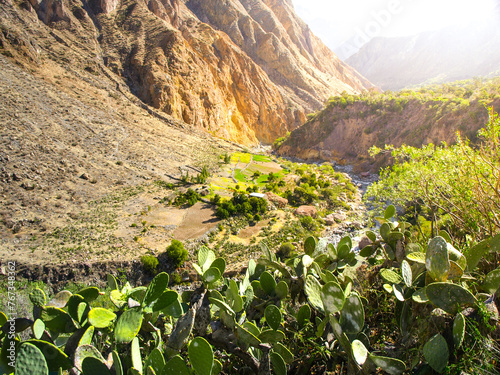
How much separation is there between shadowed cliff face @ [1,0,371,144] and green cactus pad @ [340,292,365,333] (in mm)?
50031

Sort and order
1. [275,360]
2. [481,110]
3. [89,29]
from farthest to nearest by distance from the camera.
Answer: [89,29]
[481,110]
[275,360]

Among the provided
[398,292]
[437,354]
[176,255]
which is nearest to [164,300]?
[437,354]

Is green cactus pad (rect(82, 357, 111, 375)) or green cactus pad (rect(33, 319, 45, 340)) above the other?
green cactus pad (rect(82, 357, 111, 375))

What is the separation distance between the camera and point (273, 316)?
243 centimetres

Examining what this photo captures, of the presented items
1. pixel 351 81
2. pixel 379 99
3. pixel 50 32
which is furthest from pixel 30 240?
pixel 351 81

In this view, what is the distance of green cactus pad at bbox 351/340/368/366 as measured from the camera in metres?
1.88

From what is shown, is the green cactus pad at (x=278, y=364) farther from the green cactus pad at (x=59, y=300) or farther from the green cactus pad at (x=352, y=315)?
the green cactus pad at (x=59, y=300)

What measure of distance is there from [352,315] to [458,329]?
753 mm

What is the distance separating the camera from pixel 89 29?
5156cm

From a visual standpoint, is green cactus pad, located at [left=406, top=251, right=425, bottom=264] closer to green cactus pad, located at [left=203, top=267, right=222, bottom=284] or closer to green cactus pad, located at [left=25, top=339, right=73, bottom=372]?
green cactus pad, located at [left=203, top=267, right=222, bottom=284]

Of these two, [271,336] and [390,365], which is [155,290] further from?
[390,365]

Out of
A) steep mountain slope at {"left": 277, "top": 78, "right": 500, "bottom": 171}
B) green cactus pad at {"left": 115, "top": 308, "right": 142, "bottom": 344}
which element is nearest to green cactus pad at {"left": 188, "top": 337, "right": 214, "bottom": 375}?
green cactus pad at {"left": 115, "top": 308, "right": 142, "bottom": 344}

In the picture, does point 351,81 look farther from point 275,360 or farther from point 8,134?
point 275,360

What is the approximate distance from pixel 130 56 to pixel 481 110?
61.4m
